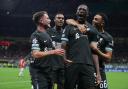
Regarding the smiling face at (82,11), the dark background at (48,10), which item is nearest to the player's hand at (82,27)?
the smiling face at (82,11)

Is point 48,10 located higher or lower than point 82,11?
higher

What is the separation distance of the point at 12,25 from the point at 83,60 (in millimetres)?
51951

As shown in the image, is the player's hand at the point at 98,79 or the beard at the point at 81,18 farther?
the player's hand at the point at 98,79

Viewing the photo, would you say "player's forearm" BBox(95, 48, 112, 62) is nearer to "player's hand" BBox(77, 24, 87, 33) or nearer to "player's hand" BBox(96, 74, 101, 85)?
"player's hand" BBox(96, 74, 101, 85)

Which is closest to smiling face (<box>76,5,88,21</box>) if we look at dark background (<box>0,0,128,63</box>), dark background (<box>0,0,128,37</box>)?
dark background (<box>0,0,128,63</box>)

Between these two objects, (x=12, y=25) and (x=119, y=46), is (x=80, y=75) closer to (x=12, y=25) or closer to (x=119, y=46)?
(x=119, y=46)

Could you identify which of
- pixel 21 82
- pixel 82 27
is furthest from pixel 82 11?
pixel 21 82

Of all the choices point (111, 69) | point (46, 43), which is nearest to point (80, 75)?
point (46, 43)

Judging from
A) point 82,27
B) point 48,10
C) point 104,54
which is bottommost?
point 104,54

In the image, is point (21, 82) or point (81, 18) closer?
point (81, 18)

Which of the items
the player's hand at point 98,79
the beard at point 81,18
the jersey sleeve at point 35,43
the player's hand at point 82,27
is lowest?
the player's hand at point 98,79

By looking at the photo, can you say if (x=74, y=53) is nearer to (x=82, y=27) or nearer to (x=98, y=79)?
(x=82, y=27)

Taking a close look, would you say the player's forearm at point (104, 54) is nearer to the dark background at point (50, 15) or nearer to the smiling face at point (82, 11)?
the smiling face at point (82, 11)

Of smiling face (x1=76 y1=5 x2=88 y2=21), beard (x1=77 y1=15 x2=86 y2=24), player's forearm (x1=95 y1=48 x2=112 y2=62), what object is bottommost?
player's forearm (x1=95 y1=48 x2=112 y2=62)
